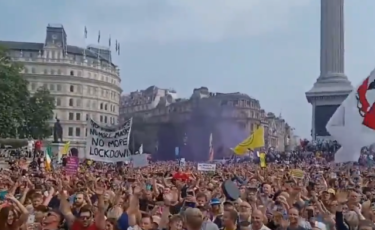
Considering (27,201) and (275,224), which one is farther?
(27,201)

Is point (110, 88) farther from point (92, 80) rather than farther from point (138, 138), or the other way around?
point (138, 138)

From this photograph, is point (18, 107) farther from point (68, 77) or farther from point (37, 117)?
point (68, 77)

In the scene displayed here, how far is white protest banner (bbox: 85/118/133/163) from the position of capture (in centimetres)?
2084

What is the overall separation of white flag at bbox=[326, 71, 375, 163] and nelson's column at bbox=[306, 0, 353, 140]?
38.5m

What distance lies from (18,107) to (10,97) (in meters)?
2.41

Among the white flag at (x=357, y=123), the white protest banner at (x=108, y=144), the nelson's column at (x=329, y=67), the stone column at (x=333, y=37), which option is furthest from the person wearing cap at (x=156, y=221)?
the stone column at (x=333, y=37)

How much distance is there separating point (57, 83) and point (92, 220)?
359 feet

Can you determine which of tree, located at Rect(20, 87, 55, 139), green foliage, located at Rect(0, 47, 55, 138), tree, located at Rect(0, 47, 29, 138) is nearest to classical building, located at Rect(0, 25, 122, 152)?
tree, located at Rect(20, 87, 55, 139)

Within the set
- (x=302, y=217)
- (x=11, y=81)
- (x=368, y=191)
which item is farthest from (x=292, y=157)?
(x=302, y=217)

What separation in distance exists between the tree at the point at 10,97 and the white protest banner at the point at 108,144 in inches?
1574

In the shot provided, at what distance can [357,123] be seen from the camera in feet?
72.2

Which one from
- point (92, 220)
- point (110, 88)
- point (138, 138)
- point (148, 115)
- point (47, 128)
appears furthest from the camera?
point (148, 115)

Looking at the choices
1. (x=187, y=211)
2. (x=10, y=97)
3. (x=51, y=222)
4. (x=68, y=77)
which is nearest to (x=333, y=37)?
(x=10, y=97)

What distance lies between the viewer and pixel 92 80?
11900cm
